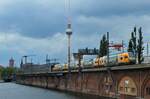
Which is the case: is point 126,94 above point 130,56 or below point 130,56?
below

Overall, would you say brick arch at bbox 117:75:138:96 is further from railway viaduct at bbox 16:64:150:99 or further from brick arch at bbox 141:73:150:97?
brick arch at bbox 141:73:150:97

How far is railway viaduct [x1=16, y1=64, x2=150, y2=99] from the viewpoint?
6750 cm

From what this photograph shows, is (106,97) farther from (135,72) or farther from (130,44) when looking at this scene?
(130,44)

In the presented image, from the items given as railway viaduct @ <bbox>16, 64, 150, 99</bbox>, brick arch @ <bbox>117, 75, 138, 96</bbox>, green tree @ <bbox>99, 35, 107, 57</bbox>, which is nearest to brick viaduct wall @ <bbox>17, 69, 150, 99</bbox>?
railway viaduct @ <bbox>16, 64, 150, 99</bbox>

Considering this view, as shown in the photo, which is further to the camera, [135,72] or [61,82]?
[61,82]

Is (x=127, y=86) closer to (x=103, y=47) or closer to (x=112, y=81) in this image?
(x=112, y=81)

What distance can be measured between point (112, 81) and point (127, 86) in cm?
818

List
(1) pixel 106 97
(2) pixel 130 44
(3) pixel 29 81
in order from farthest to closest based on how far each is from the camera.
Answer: (3) pixel 29 81 → (2) pixel 130 44 → (1) pixel 106 97

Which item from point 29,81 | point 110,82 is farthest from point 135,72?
point 29,81

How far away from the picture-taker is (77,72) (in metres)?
112

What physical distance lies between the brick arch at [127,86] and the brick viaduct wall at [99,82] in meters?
0.34

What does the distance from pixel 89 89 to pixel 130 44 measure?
17.5m

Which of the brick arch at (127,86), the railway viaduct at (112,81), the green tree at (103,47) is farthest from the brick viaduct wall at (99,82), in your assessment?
the green tree at (103,47)

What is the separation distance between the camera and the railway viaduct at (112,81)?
2657 inches
